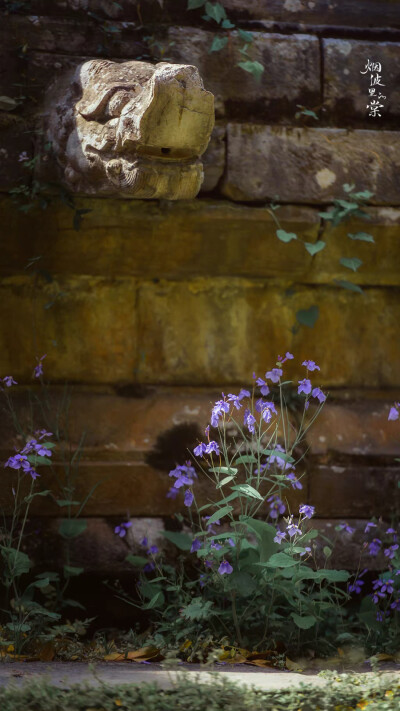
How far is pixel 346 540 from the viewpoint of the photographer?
3.75 metres

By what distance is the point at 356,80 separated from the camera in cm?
388

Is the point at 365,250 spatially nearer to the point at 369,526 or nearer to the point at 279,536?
the point at 369,526

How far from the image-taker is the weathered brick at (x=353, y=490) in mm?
3777

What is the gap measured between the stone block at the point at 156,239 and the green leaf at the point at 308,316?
194 millimetres

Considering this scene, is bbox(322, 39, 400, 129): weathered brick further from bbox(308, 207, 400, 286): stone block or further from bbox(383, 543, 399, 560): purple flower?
bbox(383, 543, 399, 560): purple flower

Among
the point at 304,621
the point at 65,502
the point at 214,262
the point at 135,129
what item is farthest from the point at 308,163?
the point at 304,621

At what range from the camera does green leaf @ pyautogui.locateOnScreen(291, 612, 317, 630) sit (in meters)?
2.91

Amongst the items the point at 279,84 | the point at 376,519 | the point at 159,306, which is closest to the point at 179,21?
the point at 279,84

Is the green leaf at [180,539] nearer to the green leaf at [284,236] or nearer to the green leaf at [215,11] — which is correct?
the green leaf at [284,236]

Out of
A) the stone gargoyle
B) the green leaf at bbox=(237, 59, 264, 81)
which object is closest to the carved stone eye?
the stone gargoyle

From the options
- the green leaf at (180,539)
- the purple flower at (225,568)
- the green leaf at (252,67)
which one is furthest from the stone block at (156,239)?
the purple flower at (225,568)

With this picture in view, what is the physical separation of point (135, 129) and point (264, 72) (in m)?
1.35

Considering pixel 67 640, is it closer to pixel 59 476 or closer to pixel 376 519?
pixel 59 476

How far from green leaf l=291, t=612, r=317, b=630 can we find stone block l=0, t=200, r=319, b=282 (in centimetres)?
156
